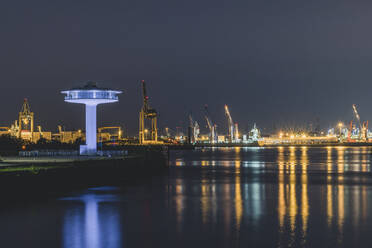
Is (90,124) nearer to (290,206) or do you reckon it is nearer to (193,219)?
(290,206)

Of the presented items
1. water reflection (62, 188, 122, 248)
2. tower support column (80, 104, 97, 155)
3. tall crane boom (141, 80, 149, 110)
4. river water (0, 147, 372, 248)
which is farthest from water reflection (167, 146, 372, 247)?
tall crane boom (141, 80, 149, 110)

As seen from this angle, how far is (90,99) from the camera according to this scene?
40469mm

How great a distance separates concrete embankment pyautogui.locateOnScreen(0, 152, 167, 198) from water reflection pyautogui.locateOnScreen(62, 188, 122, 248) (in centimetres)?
161

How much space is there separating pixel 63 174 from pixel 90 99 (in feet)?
49.8

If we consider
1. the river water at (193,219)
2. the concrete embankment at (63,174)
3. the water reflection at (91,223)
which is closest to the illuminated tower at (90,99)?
the concrete embankment at (63,174)

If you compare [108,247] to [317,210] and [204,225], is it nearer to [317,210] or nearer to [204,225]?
[204,225]

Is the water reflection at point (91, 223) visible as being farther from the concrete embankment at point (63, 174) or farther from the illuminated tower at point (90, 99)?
the illuminated tower at point (90, 99)

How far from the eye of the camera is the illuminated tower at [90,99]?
40469 millimetres

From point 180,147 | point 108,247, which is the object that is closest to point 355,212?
point 108,247

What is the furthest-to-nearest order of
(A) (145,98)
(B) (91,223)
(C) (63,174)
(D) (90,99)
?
(A) (145,98) → (D) (90,99) → (C) (63,174) → (B) (91,223)

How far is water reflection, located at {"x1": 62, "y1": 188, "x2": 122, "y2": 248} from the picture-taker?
14.5m

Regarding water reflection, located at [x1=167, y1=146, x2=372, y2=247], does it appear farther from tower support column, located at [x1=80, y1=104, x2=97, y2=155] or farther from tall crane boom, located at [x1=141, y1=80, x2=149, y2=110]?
tall crane boom, located at [x1=141, y1=80, x2=149, y2=110]

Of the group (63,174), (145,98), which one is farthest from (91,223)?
(145,98)

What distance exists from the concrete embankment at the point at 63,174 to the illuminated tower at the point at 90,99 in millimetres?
4424
